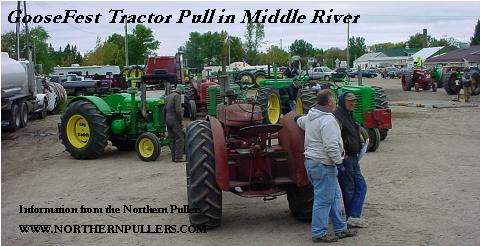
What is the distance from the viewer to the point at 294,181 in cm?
658

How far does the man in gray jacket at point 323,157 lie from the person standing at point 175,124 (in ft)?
18.3

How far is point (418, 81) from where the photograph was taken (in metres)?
34.3

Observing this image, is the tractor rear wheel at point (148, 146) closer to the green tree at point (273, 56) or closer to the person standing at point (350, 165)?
the person standing at point (350, 165)

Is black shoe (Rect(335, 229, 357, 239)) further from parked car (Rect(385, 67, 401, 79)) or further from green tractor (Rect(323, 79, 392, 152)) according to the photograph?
parked car (Rect(385, 67, 401, 79))

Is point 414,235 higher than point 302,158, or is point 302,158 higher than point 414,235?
point 302,158

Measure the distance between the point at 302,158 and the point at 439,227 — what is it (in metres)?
1.70

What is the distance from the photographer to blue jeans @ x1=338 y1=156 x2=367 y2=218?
21.4 feet

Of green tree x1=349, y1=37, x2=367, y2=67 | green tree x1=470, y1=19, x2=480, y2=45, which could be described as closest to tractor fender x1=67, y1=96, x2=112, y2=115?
green tree x1=470, y1=19, x2=480, y2=45

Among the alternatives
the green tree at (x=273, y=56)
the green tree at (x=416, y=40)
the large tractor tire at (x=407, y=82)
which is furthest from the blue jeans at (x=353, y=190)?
the green tree at (x=416, y=40)

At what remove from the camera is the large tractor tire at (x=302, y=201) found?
6.77m

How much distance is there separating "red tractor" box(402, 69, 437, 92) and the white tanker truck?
20509 mm

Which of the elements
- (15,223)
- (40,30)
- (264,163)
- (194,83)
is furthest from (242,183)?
(40,30)

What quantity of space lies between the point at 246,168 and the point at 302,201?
750mm

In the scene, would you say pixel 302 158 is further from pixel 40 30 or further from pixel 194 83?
pixel 40 30
